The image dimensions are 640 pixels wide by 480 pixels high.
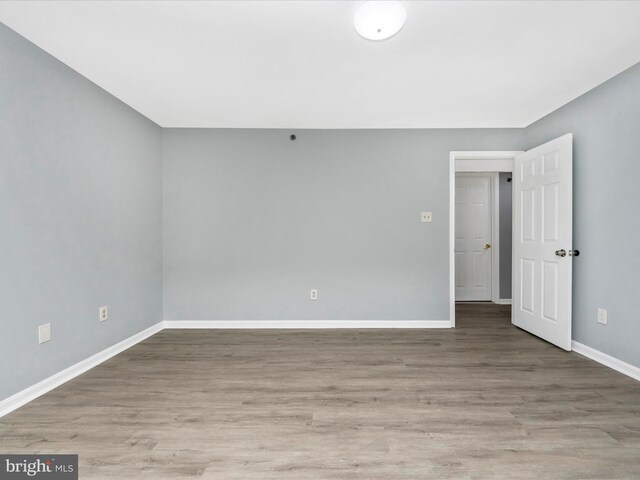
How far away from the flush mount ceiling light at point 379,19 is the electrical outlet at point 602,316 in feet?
9.19

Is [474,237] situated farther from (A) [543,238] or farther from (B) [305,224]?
(B) [305,224]

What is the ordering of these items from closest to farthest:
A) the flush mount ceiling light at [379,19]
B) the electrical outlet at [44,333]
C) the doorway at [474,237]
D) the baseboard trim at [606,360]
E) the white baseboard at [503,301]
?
the flush mount ceiling light at [379,19] < the electrical outlet at [44,333] < the baseboard trim at [606,360] < the white baseboard at [503,301] < the doorway at [474,237]

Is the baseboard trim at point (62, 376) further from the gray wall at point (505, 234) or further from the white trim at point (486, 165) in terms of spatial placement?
the gray wall at point (505, 234)

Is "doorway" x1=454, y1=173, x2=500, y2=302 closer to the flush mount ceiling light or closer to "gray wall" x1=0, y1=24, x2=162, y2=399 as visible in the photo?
the flush mount ceiling light

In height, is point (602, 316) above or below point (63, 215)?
below

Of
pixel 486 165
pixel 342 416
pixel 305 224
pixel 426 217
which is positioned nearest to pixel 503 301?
pixel 486 165

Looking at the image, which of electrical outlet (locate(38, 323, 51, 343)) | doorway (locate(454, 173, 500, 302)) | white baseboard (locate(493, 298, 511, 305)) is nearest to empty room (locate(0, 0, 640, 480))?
electrical outlet (locate(38, 323, 51, 343))

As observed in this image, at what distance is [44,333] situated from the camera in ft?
7.34

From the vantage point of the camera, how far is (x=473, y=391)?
2.27 m

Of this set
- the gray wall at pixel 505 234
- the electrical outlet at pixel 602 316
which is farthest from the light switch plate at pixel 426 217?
the gray wall at pixel 505 234

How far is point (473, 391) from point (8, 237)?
318 centimetres

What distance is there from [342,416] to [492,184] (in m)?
4.82

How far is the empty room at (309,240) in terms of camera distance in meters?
1.78

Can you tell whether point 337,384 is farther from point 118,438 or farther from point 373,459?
point 118,438
